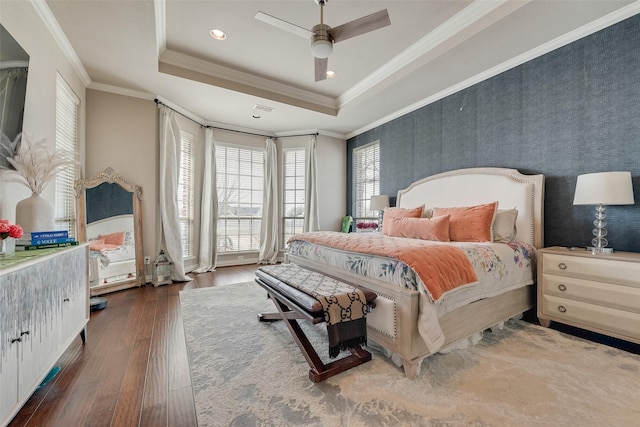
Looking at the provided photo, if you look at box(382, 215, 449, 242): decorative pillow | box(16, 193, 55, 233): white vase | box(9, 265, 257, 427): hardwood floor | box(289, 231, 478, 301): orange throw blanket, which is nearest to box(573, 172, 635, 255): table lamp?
box(382, 215, 449, 242): decorative pillow

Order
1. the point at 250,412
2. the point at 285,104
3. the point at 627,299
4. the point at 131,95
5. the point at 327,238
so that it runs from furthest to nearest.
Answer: the point at 285,104 < the point at 131,95 < the point at 327,238 < the point at 627,299 < the point at 250,412

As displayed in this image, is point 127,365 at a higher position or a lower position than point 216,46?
lower

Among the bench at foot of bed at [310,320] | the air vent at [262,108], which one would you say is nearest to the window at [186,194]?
the air vent at [262,108]

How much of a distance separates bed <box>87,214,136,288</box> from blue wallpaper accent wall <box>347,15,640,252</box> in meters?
4.64

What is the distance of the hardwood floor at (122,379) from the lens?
1382 mm

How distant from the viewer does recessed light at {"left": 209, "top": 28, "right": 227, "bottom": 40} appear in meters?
2.89

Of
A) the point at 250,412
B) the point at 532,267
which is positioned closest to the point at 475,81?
the point at 532,267

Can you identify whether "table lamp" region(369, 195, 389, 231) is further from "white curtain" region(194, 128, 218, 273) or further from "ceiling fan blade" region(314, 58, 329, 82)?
"white curtain" region(194, 128, 218, 273)

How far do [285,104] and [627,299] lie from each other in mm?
4330

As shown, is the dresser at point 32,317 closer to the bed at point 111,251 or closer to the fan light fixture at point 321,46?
the bed at point 111,251

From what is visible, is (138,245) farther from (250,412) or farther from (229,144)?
(250,412)

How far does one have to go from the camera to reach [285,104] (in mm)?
4227

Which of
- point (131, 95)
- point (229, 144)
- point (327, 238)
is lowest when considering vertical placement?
point (327, 238)

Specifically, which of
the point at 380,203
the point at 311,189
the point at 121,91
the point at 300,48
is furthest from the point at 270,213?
the point at 300,48
